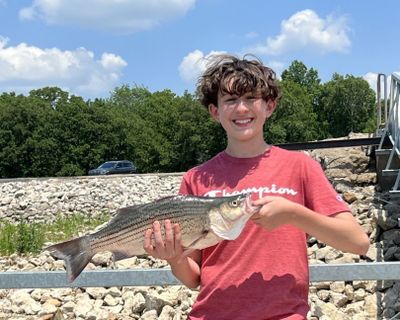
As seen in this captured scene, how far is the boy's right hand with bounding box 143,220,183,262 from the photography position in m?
2.53

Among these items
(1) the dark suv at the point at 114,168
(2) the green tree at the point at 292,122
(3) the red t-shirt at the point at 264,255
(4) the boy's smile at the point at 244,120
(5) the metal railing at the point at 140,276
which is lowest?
(1) the dark suv at the point at 114,168

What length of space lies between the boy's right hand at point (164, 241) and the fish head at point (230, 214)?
0.15 meters

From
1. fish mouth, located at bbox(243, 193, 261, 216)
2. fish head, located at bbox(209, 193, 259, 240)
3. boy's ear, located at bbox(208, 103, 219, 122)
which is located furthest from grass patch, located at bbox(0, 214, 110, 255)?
fish mouth, located at bbox(243, 193, 261, 216)

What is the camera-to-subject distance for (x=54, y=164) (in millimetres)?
62625

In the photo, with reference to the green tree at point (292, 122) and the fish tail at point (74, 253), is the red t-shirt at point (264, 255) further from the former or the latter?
the green tree at point (292, 122)

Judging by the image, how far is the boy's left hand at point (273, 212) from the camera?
2365mm

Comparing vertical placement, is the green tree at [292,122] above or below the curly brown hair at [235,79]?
above

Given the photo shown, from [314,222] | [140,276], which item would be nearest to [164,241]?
[314,222]

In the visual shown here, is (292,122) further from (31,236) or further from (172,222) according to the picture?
(172,222)

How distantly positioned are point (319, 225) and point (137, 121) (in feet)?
221

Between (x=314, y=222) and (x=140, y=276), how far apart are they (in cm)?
110

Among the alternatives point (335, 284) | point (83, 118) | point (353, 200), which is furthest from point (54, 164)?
point (335, 284)

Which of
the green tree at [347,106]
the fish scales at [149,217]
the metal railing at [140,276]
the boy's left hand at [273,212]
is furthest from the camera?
the green tree at [347,106]

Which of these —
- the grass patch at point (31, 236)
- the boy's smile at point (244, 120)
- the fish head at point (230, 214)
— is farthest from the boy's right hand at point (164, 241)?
the grass patch at point (31, 236)
